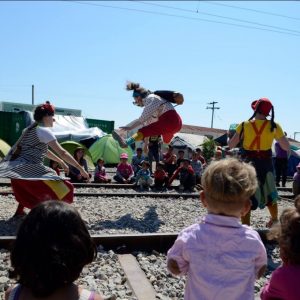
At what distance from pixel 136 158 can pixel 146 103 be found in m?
6.00

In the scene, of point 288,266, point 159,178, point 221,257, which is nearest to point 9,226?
point 221,257

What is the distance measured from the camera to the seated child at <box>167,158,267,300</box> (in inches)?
77.8

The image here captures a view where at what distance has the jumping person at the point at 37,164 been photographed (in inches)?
195

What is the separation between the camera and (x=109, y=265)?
12.6 feet

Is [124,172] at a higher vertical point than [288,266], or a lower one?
lower

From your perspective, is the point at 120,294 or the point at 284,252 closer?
the point at 284,252

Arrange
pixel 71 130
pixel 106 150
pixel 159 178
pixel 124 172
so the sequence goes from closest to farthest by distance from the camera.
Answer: pixel 159 178 < pixel 124 172 < pixel 106 150 < pixel 71 130

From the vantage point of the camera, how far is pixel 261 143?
5.04 m

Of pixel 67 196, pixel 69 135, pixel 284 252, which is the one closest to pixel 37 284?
pixel 284 252

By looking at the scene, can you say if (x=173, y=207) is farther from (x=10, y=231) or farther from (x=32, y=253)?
(x=32, y=253)

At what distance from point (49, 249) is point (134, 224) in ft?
14.1

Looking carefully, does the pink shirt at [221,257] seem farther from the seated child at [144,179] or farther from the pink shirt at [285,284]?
the seated child at [144,179]

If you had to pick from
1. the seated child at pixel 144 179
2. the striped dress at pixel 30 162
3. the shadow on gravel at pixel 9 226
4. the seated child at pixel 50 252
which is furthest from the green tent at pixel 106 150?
the seated child at pixel 50 252

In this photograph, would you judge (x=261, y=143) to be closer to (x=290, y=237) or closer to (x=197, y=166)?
(x=290, y=237)
